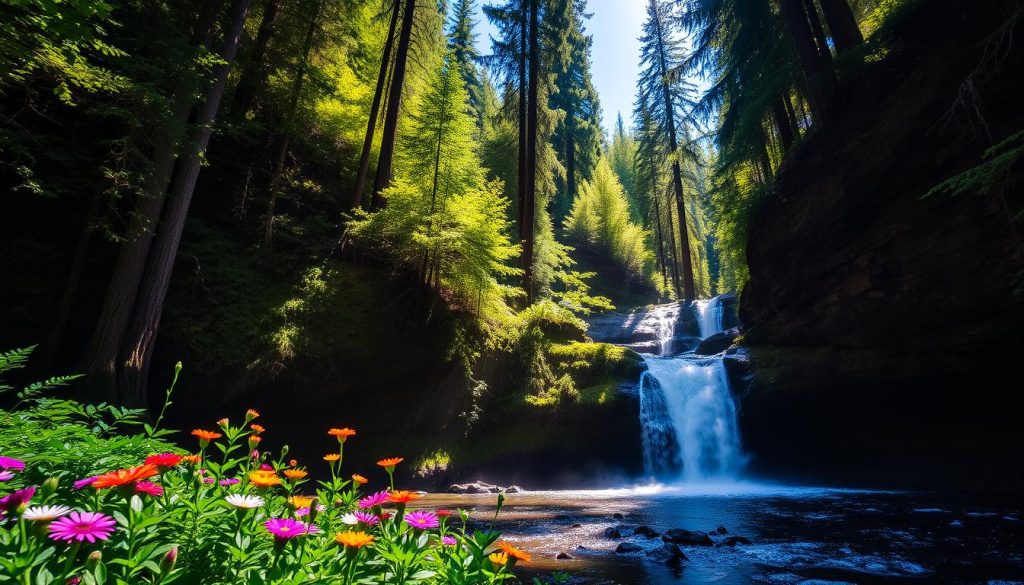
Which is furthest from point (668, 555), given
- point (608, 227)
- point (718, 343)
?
point (608, 227)

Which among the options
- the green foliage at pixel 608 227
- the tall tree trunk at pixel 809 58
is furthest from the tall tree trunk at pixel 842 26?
the green foliage at pixel 608 227

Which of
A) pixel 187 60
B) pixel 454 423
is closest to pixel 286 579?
pixel 187 60

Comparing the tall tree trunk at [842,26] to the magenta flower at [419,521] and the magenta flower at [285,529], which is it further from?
the magenta flower at [285,529]

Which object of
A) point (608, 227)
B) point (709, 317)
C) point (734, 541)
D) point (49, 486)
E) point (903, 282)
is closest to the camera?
point (49, 486)

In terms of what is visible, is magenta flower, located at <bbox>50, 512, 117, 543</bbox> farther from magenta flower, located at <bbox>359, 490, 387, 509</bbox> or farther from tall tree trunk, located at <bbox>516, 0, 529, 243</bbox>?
tall tree trunk, located at <bbox>516, 0, 529, 243</bbox>

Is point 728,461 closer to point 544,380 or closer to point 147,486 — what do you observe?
point 544,380

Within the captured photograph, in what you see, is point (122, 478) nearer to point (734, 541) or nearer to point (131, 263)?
point (734, 541)

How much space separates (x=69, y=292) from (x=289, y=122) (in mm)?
5536

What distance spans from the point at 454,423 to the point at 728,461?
6946mm

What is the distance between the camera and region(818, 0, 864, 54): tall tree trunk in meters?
10.3

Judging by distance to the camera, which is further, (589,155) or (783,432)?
(589,155)

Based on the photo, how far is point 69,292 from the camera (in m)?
6.80

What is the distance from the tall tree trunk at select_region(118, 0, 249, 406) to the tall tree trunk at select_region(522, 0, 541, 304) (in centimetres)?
833

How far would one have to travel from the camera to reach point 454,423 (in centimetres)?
1061
